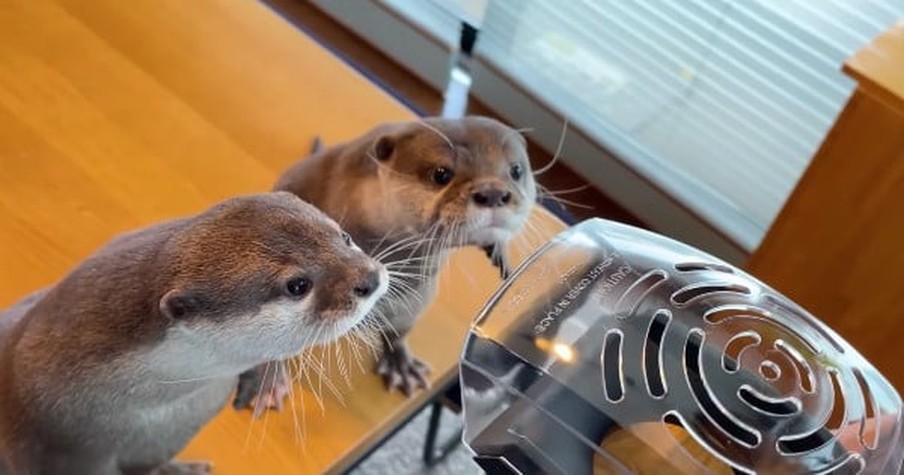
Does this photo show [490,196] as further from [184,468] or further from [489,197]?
[184,468]

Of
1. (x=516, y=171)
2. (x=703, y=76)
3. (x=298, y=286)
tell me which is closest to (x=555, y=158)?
(x=516, y=171)

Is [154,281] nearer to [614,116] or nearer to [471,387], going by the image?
[471,387]

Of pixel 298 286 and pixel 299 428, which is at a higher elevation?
pixel 298 286

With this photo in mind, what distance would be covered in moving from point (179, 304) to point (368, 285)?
0.13m

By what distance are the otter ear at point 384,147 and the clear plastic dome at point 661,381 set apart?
8.9 inches

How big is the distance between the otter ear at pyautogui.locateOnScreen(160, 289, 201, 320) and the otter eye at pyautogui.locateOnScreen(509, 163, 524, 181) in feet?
1.04

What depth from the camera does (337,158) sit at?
0.89m

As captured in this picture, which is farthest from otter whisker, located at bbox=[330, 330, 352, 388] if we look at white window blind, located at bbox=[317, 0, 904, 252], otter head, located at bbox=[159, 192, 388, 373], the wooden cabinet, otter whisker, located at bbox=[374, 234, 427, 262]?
white window blind, located at bbox=[317, 0, 904, 252]

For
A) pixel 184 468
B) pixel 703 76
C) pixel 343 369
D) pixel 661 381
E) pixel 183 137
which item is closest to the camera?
pixel 661 381

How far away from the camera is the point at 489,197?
0.80m

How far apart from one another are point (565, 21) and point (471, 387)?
3.89 feet

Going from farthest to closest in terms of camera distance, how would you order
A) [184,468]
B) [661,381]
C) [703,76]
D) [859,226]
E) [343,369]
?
[703,76] < [859,226] < [343,369] < [184,468] < [661,381]

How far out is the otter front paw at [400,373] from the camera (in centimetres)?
92

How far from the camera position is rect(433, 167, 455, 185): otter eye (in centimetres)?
82
